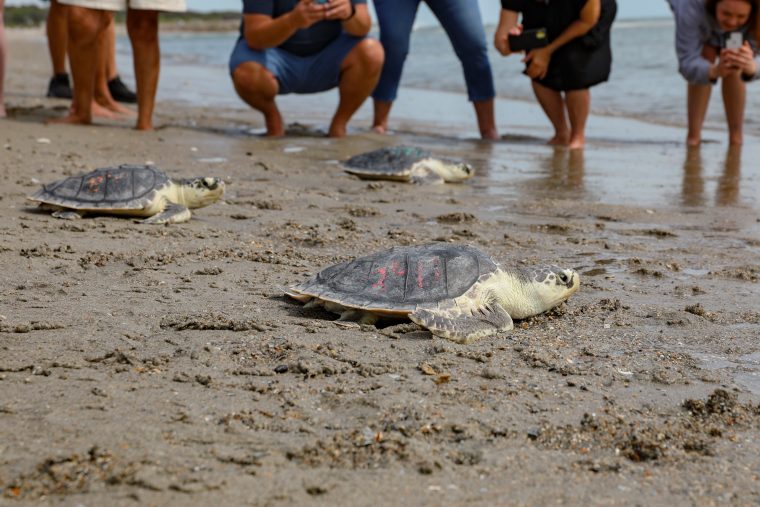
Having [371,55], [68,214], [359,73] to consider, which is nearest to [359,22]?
[371,55]

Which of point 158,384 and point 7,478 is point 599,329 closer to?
point 158,384

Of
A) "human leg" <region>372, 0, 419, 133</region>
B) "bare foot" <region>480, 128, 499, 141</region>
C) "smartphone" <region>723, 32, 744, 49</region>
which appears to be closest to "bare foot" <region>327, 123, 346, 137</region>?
"human leg" <region>372, 0, 419, 133</region>

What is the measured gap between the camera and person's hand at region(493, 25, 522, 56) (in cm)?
704

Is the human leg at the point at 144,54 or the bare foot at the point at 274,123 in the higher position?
the human leg at the point at 144,54

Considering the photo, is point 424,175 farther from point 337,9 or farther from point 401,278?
point 401,278

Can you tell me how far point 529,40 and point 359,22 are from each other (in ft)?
4.36

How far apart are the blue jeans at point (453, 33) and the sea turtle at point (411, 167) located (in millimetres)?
1916

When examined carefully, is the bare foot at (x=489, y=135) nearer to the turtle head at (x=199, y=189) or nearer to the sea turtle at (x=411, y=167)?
the sea turtle at (x=411, y=167)

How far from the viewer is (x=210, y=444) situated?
195 centimetres

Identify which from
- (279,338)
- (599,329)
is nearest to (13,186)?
(279,338)

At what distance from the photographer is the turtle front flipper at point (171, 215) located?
414cm

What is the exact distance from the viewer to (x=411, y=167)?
18.5ft

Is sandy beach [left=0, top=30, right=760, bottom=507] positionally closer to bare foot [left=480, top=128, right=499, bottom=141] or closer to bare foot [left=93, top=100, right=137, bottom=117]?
bare foot [left=480, top=128, right=499, bottom=141]

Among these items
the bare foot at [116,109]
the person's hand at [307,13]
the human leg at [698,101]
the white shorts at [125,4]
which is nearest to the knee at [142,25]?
the white shorts at [125,4]
